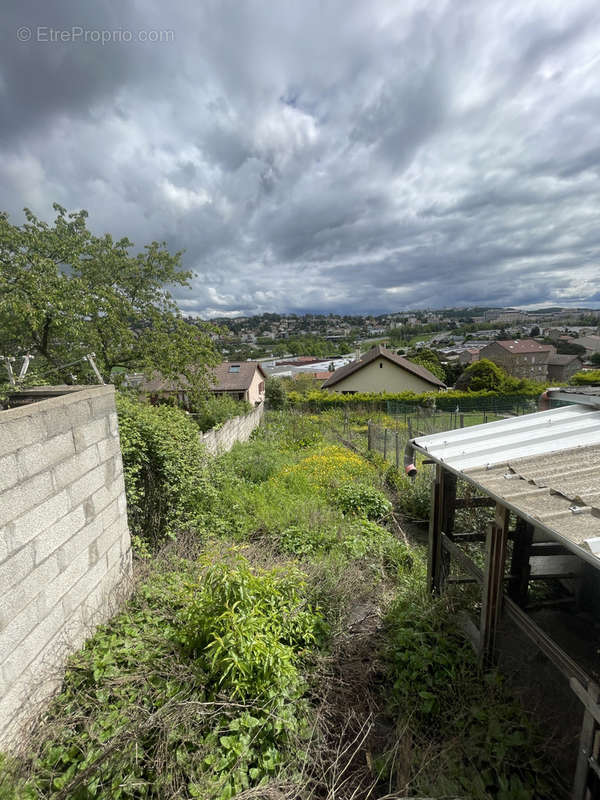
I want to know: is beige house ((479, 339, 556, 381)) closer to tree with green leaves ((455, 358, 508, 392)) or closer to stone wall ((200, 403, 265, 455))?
tree with green leaves ((455, 358, 508, 392))

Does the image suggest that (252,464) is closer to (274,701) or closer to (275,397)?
(274,701)

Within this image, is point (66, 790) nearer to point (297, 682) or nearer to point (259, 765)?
point (259, 765)

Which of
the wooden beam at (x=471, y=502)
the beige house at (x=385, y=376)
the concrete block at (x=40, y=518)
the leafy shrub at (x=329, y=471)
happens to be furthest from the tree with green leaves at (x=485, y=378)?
the concrete block at (x=40, y=518)

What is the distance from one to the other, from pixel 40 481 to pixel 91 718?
1.61 m

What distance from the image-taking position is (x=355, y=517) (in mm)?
6133

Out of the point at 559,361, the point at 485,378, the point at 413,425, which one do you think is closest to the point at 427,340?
the point at 559,361

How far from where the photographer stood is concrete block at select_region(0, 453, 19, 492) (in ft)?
6.97

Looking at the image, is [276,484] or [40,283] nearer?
[276,484]

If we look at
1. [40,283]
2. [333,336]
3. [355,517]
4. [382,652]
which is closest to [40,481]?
[382,652]

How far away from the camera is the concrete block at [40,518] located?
2248mm

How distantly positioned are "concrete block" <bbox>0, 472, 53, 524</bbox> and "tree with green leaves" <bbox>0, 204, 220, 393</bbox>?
6.17 metres

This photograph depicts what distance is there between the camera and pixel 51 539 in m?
2.56

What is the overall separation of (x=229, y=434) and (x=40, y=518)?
8.41 m

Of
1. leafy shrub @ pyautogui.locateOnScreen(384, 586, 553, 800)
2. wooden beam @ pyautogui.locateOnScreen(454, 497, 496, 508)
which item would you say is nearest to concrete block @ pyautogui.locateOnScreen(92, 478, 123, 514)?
leafy shrub @ pyautogui.locateOnScreen(384, 586, 553, 800)
